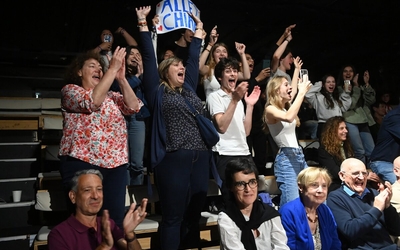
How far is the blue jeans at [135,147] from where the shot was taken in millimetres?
2898

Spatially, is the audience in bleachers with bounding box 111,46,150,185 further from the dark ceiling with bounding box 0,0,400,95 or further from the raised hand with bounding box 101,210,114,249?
the dark ceiling with bounding box 0,0,400,95

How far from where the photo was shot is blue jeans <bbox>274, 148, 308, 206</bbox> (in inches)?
105

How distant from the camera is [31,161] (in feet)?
11.2

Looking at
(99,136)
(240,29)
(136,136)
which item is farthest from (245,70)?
(240,29)

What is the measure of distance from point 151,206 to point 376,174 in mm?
1898

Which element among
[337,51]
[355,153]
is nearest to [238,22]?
[337,51]

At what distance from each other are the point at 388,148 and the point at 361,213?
1.04 metres

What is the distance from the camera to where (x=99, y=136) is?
6.91 ft

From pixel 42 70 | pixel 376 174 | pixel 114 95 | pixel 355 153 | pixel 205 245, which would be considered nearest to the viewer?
pixel 114 95

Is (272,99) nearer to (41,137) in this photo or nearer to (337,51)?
(41,137)

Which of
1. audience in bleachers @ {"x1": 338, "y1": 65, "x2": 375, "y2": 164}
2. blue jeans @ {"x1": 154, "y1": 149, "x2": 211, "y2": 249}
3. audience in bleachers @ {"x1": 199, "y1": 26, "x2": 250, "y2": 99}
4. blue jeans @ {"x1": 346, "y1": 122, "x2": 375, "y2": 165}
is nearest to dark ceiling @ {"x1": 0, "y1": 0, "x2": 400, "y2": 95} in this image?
audience in bleachers @ {"x1": 338, "y1": 65, "x2": 375, "y2": 164}

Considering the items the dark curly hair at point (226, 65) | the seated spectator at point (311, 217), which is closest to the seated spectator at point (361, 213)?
the seated spectator at point (311, 217)

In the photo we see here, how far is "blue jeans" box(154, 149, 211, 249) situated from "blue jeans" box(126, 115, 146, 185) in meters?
→ 0.73

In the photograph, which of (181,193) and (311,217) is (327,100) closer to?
(311,217)
